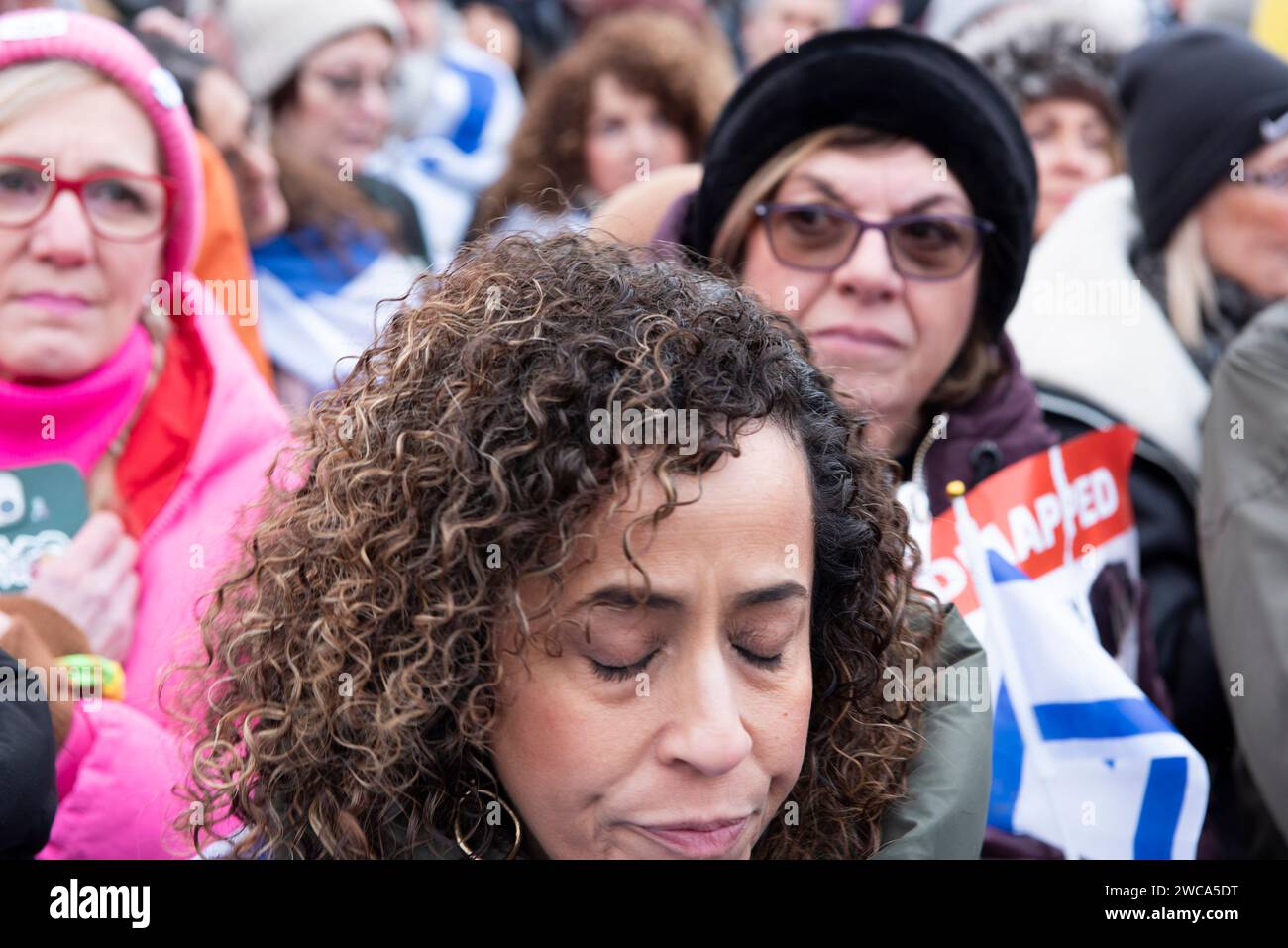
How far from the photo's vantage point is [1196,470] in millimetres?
3420

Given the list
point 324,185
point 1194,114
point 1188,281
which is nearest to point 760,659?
point 1188,281

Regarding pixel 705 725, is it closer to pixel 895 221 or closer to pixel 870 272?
pixel 870 272

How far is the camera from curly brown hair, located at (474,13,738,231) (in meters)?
5.43

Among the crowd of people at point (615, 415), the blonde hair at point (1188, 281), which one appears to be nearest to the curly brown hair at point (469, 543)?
the crowd of people at point (615, 415)

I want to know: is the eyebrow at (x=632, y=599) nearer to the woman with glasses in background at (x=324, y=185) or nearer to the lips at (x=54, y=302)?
the lips at (x=54, y=302)

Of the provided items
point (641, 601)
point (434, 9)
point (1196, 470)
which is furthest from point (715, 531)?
point (434, 9)

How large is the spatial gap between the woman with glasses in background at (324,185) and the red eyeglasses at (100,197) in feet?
3.32

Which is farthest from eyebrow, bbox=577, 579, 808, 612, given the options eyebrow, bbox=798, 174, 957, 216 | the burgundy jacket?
eyebrow, bbox=798, 174, 957, 216

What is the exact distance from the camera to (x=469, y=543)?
1771 millimetres

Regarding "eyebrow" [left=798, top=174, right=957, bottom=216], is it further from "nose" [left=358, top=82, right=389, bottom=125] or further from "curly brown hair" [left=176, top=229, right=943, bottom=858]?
"nose" [left=358, top=82, right=389, bottom=125]

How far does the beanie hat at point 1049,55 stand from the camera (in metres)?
4.89

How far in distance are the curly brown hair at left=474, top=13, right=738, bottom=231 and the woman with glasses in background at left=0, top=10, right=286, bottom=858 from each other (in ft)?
7.77
